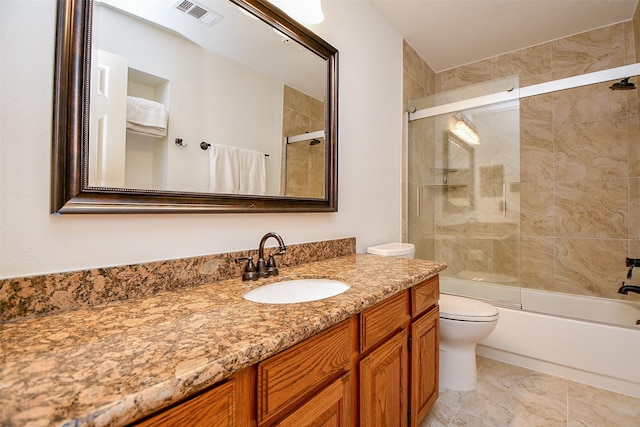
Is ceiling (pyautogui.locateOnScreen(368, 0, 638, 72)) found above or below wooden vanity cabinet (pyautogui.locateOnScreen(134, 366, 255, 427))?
above

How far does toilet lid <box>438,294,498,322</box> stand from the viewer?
5.49ft

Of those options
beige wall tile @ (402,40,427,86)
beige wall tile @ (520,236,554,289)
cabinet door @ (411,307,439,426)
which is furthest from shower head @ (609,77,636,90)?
cabinet door @ (411,307,439,426)

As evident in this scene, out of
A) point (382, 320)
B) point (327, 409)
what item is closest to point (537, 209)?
point (382, 320)

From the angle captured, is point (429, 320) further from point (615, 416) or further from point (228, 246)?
point (615, 416)

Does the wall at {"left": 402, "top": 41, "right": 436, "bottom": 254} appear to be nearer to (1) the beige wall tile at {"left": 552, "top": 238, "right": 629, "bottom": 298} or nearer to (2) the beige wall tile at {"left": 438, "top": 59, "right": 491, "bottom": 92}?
(2) the beige wall tile at {"left": 438, "top": 59, "right": 491, "bottom": 92}

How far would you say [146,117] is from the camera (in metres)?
0.94

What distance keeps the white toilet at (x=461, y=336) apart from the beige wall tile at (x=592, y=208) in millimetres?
1332

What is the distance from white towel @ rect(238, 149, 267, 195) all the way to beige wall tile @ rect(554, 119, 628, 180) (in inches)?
102

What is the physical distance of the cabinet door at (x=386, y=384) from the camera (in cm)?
97

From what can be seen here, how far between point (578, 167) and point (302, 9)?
2531 mm

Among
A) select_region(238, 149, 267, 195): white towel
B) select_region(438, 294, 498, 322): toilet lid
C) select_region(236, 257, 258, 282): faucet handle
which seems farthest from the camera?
select_region(438, 294, 498, 322): toilet lid

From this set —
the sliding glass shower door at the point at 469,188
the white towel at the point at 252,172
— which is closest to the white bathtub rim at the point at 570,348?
the sliding glass shower door at the point at 469,188

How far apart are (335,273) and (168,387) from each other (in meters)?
0.86

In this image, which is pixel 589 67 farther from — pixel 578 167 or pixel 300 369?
pixel 300 369
